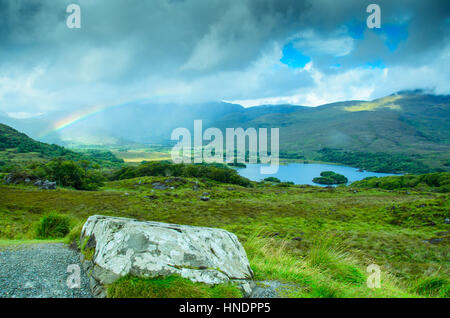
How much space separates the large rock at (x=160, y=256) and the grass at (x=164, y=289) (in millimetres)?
139

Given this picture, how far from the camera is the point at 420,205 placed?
171ft

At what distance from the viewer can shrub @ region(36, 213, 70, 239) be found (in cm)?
1105

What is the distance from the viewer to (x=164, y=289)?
168 inches

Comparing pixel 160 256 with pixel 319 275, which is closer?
pixel 160 256

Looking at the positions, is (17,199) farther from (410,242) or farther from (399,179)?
(399,179)

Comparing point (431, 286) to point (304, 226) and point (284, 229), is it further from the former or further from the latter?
point (304, 226)

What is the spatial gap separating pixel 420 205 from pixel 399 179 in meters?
80.1

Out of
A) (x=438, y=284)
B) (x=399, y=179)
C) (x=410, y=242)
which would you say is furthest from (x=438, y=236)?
(x=399, y=179)

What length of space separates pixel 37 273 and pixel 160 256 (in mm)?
3079

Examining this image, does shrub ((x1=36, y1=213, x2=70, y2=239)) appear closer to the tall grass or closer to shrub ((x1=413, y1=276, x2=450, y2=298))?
the tall grass

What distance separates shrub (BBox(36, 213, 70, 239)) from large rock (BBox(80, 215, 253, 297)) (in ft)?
22.0

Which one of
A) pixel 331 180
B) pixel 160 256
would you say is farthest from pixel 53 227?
pixel 331 180

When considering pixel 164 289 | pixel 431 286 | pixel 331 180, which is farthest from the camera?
pixel 331 180

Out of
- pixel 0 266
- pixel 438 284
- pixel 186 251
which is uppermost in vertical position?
pixel 186 251
